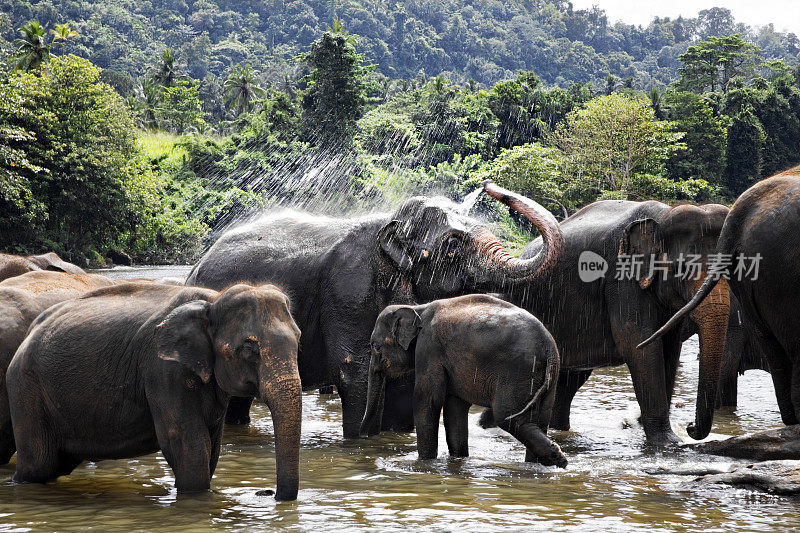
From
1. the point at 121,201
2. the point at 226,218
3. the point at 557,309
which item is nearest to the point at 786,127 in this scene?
the point at 226,218

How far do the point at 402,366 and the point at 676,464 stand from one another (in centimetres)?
214

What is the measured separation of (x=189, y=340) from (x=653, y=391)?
4.04 m

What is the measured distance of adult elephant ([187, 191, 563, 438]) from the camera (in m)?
8.27

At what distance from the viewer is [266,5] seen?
167 metres

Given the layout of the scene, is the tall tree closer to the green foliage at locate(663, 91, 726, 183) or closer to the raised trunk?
the green foliage at locate(663, 91, 726, 183)

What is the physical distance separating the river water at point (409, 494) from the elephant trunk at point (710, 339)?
0.26m

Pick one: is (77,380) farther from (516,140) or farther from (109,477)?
(516,140)

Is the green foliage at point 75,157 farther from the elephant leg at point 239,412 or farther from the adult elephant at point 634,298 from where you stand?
the adult elephant at point 634,298

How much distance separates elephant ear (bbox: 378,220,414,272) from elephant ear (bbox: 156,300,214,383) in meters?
2.96

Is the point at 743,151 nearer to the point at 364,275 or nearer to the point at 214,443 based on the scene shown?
the point at 364,275

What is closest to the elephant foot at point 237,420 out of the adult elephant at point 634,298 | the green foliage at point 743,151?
the adult elephant at point 634,298

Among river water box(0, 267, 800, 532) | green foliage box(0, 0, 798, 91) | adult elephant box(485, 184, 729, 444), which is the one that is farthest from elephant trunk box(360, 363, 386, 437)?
green foliage box(0, 0, 798, 91)

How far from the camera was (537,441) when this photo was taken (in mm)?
6691

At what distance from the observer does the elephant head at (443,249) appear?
806 cm
